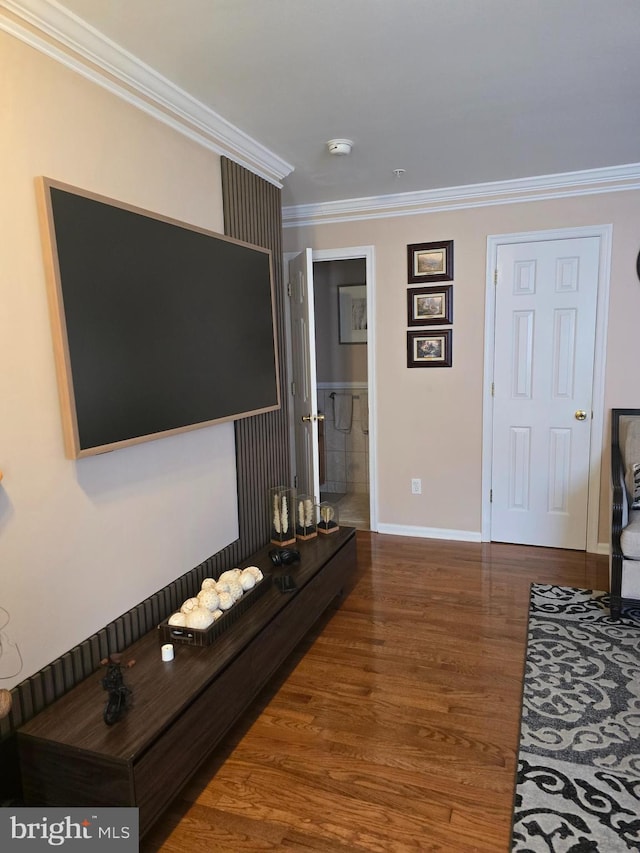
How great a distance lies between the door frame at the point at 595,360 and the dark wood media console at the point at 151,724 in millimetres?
2148

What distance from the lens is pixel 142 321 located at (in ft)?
6.98

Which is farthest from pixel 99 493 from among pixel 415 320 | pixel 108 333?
pixel 415 320

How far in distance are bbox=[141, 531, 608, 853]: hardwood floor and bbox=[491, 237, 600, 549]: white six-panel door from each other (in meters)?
0.69

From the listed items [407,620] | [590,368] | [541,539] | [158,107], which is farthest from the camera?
[541,539]

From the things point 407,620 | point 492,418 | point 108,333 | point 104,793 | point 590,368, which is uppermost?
point 108,333

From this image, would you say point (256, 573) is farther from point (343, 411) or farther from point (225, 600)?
point (343, 411)

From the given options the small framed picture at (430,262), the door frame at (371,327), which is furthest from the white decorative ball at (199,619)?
the small framed picture at (430,262)

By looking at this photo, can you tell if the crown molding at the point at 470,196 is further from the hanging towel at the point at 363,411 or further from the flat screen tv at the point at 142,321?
the hanging towel at the point at 363,411

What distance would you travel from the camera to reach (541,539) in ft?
13.1

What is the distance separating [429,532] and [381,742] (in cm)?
228

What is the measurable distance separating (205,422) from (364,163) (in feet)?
5.87

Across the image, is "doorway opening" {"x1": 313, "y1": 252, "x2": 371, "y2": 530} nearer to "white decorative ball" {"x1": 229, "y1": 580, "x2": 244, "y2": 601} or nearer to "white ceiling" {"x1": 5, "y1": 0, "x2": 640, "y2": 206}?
"white ceiling" {"x1": 5, "y1": 0, "x2": 640, "y2": 206}

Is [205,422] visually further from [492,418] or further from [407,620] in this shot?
[492,418]

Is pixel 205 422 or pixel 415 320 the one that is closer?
pixel 205 422
